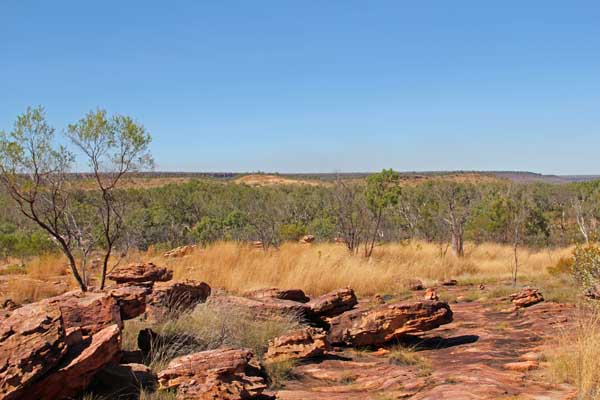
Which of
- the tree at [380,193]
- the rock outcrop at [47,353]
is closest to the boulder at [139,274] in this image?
the rock outcrop at [47,353]

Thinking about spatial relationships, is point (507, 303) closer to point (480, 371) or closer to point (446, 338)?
point (446, 338)

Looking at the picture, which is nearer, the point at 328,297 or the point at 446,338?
the point at 446,338

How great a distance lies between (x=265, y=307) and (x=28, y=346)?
3.67m

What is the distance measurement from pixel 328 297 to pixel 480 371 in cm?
305

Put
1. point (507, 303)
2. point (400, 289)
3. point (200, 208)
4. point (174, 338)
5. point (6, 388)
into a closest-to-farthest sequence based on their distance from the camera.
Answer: point (6, 388)
point (174, 338)
point (507, 303)
point (400, 289)
point (200, 208)

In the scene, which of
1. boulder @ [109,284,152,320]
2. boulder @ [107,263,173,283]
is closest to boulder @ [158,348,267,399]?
boulder @ [109,284,152,320]

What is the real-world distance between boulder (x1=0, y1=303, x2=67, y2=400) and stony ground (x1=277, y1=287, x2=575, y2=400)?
6.55ft

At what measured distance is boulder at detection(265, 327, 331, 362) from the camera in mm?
6086

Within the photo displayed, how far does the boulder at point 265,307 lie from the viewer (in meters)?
7.33

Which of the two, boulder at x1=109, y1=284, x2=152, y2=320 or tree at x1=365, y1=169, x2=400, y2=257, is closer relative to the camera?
boulder at x1=109, y1=284, x2=152, y2=320

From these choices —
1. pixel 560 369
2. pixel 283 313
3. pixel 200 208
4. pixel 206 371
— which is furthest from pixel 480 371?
pixel 200 208

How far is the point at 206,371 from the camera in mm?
4695

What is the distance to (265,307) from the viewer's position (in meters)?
7.44

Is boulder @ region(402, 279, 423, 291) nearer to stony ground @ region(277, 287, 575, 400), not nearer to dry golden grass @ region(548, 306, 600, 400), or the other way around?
stony ground @ region(277, 287, 575, 400)
